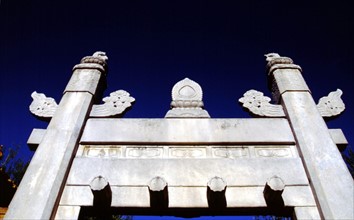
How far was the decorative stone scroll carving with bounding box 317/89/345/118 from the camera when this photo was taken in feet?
17.3

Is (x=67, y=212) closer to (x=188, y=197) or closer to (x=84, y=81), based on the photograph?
(x=188, y=197)

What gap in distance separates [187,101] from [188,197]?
201 cm

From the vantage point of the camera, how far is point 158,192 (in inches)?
153

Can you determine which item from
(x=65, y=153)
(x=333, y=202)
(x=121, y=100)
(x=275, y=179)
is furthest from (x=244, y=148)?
(x=65, y=153)

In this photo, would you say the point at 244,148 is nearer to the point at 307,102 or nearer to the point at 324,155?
the point at 324,155

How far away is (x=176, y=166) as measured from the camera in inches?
174

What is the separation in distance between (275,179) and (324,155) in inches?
39.8

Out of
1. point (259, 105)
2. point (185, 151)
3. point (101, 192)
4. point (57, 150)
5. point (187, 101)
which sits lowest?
point (101, 192)

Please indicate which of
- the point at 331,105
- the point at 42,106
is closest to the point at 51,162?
the point at 42,106

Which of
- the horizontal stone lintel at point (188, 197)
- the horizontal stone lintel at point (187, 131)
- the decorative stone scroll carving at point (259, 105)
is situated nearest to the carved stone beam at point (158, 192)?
the horizontal stone lintel at point (188, 197)

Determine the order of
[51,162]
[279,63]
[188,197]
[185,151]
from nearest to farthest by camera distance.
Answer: [188,197]
[51,162]
[185,151]
[279,63]

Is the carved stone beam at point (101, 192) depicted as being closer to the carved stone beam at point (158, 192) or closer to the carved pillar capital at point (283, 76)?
the carved stone beam at point (158, 192)

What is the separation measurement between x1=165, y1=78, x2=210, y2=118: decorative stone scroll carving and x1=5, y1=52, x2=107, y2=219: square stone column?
5.04 ft

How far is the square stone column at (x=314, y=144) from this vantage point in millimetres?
3822
